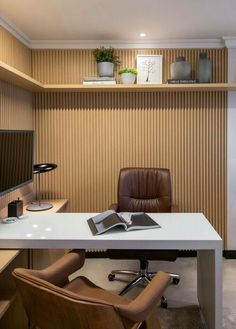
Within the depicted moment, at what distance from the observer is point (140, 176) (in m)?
3.09

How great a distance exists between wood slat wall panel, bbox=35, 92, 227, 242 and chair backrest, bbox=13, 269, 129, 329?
2.22 metres

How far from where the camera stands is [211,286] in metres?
2.06

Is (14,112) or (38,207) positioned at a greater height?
(14,112)

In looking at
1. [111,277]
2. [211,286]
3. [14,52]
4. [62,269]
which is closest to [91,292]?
[62,269]

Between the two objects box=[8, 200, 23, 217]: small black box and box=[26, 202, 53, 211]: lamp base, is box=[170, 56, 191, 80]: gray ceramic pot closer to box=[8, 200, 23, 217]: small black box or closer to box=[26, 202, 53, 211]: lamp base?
box=[26, 202, 53, 211]: lamp base

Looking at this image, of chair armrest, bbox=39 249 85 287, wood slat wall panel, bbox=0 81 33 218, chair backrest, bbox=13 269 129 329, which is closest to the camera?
chair backrest, bbox=13 269 129 329

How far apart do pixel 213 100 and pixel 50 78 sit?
5.96ft

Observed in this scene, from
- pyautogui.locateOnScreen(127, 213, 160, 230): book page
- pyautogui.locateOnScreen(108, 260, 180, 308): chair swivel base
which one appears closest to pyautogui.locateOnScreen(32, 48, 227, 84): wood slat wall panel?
pyautogui.locateOnScreen(127, 213, 160, 230): book page

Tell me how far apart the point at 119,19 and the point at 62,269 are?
215 cm

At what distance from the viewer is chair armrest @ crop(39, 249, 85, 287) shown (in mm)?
1699

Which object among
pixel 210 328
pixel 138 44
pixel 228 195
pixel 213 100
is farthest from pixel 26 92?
pixel 210 328

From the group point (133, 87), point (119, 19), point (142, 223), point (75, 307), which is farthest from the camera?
point (133, 87)

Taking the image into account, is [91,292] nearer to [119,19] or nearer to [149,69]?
[119,19]

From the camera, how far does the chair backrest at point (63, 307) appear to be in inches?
49.7
